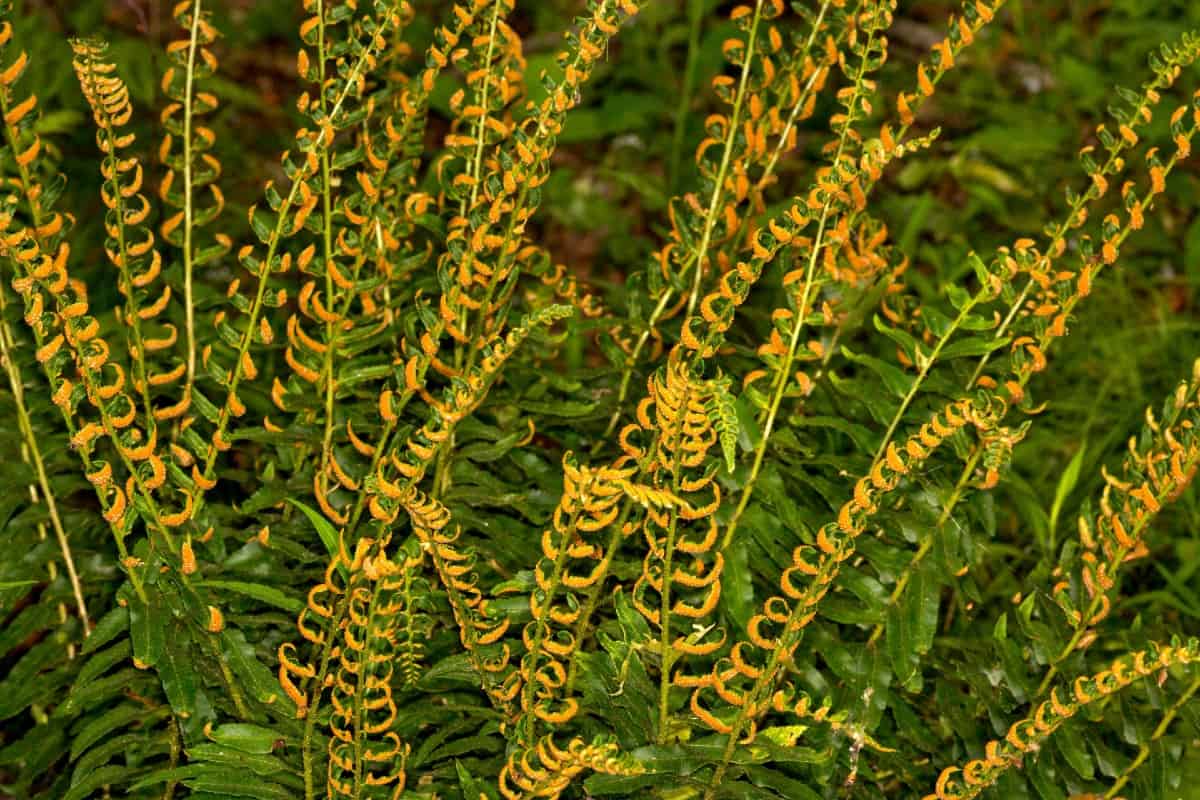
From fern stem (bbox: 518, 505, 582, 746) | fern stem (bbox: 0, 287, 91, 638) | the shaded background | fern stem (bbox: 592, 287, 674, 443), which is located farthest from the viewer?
the shaded background

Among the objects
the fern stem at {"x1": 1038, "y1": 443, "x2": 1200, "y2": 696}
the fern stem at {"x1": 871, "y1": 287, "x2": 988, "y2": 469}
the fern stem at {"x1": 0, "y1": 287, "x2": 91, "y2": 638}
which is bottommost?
the fern stem at {"x1": 0, "y1": 287, "x2": 91, "y2": 638}

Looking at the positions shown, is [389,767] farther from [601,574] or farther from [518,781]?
[601,574]

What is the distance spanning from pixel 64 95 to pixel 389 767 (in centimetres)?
295

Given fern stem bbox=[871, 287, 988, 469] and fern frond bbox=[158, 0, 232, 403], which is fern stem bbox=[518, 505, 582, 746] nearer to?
fern stem bbox=[871, 287, 988, 469]

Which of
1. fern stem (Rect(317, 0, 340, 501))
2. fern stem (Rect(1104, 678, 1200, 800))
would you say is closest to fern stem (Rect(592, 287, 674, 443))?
fern stem (Rect(317, 0, 340, 501))

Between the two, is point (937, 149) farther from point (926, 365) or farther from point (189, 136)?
point (189, 136)

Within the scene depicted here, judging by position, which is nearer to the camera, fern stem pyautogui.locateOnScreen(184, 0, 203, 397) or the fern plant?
the fern plant

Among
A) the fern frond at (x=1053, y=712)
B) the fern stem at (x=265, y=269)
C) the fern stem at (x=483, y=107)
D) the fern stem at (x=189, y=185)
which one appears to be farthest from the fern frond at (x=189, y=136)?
the fern frond at (x=1053, y=712)

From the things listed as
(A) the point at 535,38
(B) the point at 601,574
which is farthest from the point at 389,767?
(A) the point at 535,38

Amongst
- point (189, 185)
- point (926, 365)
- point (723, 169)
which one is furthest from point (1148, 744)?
point (189, 185)

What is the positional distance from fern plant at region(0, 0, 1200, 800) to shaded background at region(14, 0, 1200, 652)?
3.07 feet

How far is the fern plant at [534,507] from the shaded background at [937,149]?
36.9 inches

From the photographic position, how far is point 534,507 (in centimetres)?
271

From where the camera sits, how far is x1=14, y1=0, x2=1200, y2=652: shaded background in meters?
4.09
